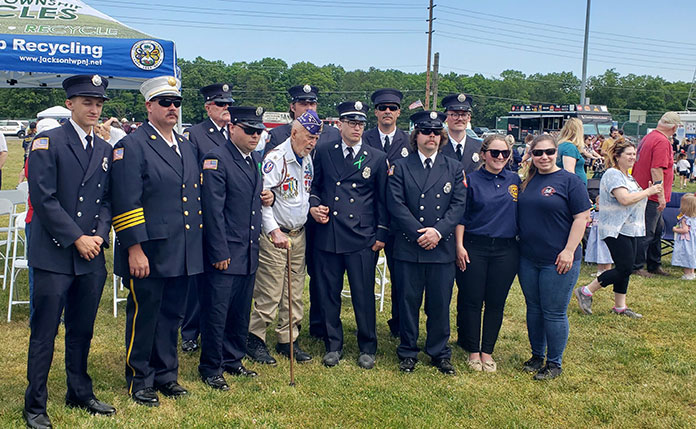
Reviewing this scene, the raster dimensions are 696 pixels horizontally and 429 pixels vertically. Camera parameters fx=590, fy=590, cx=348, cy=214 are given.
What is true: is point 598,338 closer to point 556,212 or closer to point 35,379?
point 556,212

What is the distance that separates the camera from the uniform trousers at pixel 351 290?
17.3 feet

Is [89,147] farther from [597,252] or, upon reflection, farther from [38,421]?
[597,252]

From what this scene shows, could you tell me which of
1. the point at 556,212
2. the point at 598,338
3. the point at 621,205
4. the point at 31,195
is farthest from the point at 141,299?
the point at 621,205

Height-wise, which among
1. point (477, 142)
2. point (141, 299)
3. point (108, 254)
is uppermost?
point (477, 142)

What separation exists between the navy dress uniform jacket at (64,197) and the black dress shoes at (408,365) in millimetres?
2661

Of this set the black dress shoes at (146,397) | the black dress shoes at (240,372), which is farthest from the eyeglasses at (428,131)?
the black dress shoes at (146,397)

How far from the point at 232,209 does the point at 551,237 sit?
2.61 m

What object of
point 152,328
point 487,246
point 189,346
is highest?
point 487,246

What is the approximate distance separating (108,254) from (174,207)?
6272mm

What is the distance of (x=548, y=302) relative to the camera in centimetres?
500

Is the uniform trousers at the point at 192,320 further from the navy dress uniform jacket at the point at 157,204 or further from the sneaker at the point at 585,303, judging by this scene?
the sneaker at the point at 585,303

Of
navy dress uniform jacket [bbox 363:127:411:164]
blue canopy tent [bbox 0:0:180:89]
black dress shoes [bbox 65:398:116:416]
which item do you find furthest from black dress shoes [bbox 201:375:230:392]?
blue canopy tent [bbox 0:0:180:89]

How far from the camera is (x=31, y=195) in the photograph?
3.66 meters

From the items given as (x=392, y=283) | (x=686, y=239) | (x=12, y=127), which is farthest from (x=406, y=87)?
(x=392, y=283)
